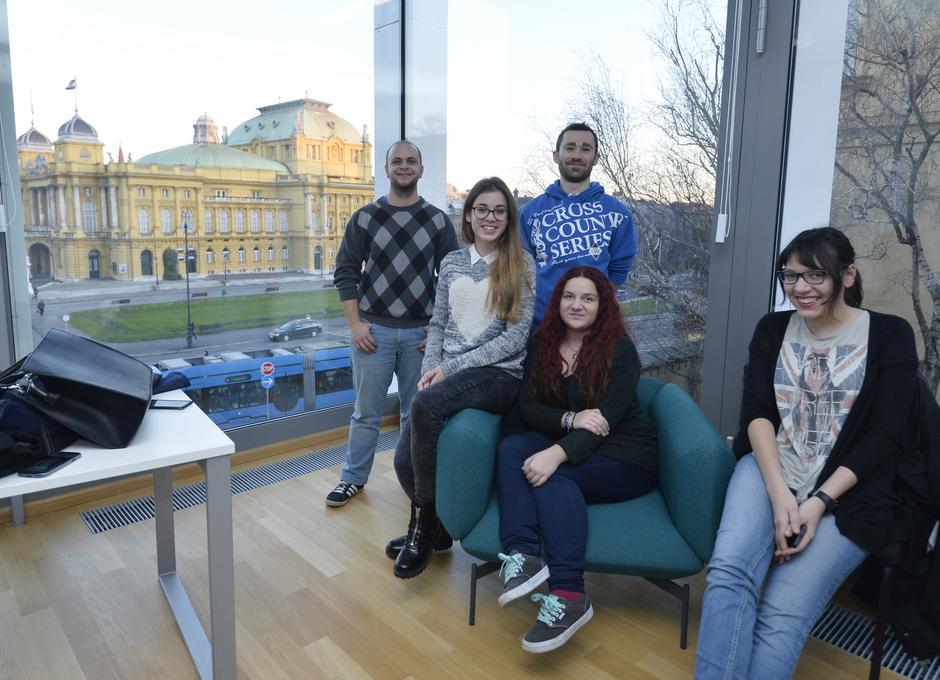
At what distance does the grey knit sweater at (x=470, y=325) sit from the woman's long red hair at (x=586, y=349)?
0.47 feet

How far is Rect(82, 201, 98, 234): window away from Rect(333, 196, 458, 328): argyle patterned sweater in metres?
1.04

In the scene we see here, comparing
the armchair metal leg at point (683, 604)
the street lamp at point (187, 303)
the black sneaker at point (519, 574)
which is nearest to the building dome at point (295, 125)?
the street lamp at point (187, 303)

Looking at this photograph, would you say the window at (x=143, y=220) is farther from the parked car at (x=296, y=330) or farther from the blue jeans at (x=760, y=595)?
the blue jeans at (x=760, y=595)

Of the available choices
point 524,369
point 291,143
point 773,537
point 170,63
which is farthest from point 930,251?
point 170,63

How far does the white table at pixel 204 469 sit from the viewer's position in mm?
1530

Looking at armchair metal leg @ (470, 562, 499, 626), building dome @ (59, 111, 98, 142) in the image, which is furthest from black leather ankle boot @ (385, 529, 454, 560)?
building dome @ (59, 111, 98, 142)

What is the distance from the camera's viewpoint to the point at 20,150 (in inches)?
108

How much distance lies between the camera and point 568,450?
218 centimetres

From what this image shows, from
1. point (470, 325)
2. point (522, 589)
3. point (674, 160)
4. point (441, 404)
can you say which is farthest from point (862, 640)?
point (674, 160)

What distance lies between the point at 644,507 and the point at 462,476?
0.57 m

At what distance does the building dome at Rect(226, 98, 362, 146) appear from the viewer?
11.3 ft

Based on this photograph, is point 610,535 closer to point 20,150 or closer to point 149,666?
point 149,666

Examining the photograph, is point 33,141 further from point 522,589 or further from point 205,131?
point 522,589

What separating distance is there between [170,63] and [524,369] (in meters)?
2.14
